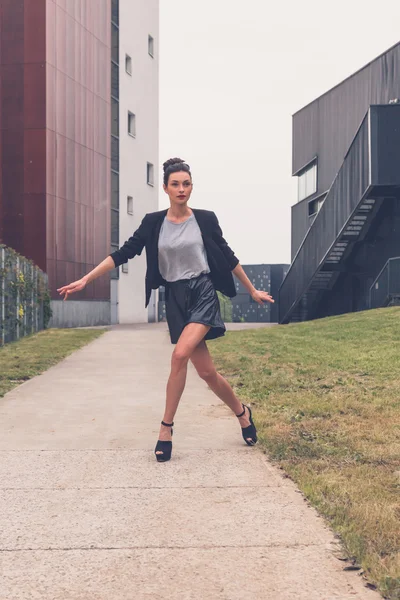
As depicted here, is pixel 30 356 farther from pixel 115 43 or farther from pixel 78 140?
pixel 115 43

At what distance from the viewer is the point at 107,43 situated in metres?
33.8

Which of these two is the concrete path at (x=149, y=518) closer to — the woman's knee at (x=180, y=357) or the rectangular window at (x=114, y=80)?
the woman's knee at (x=180, y=357)

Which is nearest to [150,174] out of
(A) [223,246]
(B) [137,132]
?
(B) [137,132]

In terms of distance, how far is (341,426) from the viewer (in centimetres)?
626

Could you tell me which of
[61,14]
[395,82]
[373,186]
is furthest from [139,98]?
[373,186]

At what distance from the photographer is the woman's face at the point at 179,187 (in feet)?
17.6

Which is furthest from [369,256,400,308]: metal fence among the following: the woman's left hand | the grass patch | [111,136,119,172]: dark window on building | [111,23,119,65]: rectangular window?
[111,23,119,65]: rectangular window

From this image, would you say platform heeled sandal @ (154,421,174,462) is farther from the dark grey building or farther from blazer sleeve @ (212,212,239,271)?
the dark grey building

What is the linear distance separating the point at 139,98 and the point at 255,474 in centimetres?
3580

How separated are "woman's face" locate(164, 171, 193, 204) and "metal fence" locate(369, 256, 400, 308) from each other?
1781 centimetres

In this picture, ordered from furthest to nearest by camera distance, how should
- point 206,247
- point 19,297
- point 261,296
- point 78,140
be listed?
point 78,140
point 19,297
point 261,296
point 206,247

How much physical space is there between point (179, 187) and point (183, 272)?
610 mm

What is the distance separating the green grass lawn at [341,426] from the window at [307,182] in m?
21.3

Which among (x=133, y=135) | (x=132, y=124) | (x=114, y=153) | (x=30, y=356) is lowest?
(x=30, y=356)
